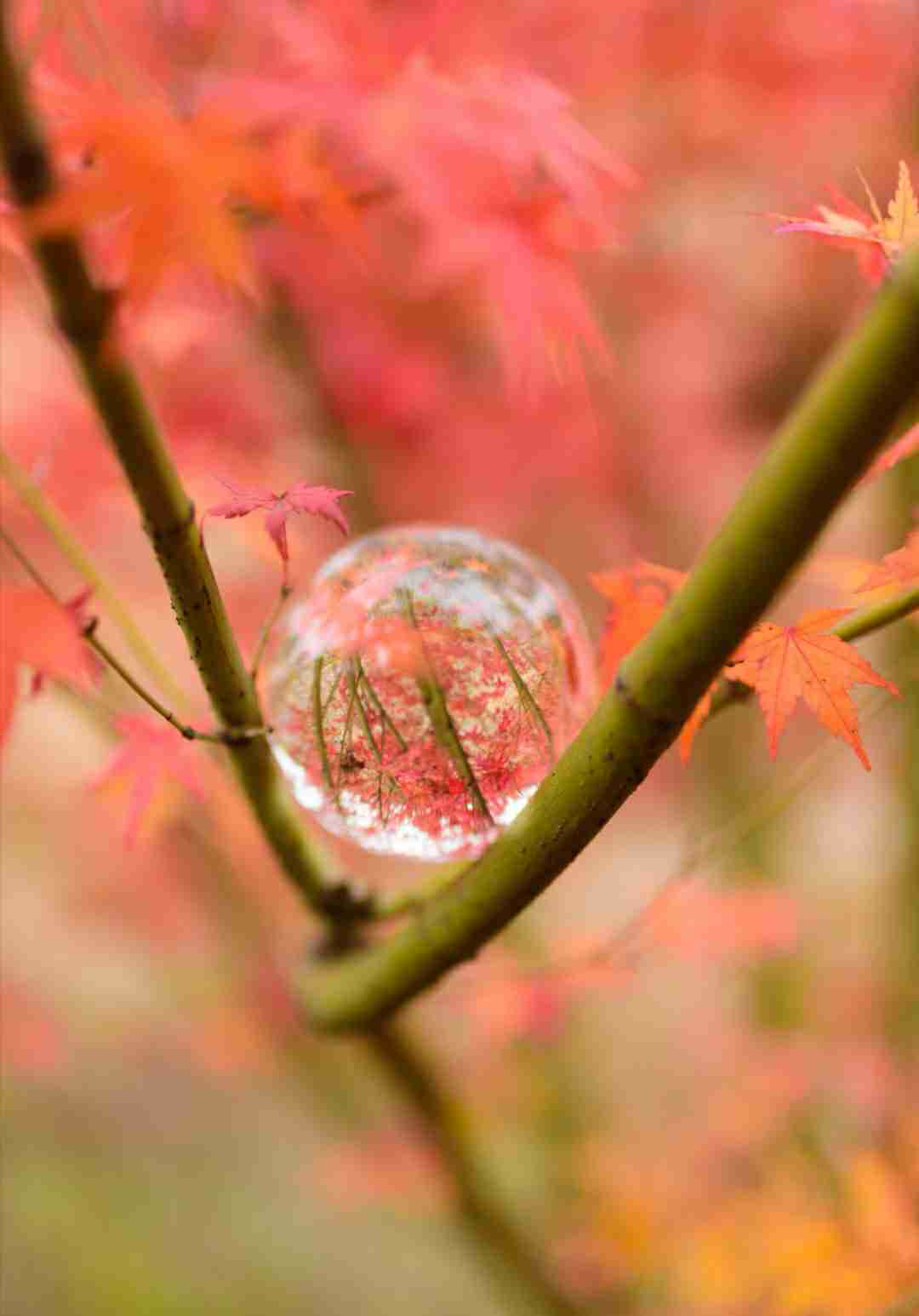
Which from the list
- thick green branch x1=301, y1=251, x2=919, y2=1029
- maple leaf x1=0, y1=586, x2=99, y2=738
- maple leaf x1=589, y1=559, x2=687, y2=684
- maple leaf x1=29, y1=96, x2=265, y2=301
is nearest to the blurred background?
maple leaf x1=29, y1=96, x2=265, y2=301

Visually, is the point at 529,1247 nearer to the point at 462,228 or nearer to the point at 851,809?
the point at 462,228

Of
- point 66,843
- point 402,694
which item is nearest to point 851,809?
point 66,843

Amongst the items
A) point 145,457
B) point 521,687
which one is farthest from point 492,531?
point 145,457

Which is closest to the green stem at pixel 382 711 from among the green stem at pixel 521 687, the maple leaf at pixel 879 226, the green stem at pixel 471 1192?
the green stem at pixel 521 687

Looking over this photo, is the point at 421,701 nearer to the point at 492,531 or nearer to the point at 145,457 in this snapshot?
the point at 145,457

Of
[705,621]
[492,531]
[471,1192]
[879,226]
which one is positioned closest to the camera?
[705,621]

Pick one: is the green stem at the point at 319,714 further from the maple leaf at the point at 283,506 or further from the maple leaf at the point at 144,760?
the maple leaf at the point at 144,760
